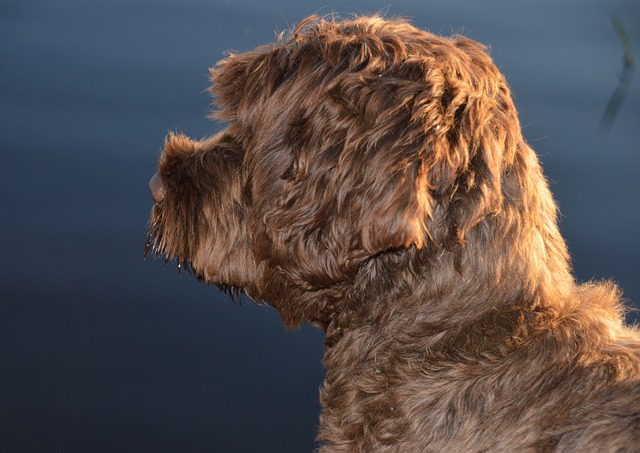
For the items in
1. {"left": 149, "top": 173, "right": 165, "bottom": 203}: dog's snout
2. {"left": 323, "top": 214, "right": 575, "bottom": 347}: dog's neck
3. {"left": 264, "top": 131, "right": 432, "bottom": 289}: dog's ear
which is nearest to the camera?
{"left": 264, "top": 131, "right": 432, "bottom": 289}: dog's ear

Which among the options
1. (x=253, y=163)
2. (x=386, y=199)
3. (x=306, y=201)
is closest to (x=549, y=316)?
(x=386, y=199)

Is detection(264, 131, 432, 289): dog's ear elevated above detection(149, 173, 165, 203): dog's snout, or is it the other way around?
detection(264, 131, 432, 289): dog's ear

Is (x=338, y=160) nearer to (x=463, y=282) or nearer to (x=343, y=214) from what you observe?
(x=343, y=214)

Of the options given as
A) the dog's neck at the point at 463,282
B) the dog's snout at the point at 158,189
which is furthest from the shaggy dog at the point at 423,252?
the dog's snout at the point at 158,189

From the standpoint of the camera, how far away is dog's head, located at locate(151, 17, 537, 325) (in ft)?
6.75

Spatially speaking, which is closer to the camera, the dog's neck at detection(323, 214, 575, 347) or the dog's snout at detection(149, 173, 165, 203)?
the dog's neck at detection(323, 214, 575, 347)

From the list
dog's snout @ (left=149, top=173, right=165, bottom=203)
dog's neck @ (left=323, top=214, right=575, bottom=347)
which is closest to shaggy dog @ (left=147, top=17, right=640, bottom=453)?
dog's neck @ (left=323, top=214, right=575, bottom=347)

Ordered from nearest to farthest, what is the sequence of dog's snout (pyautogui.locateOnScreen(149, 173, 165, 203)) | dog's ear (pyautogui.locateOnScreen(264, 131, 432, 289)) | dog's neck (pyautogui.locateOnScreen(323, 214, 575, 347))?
dog's ear (pyautogui.locateOnScreen(264, 131, 432, 289)) < dog's neck (pyautogui.locateOnScreen(323, 214, 575, 347)) < dog's snout (pyautogui.locateOnScreen(149, 173, 165, 203))

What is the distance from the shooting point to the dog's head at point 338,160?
6.75 ft

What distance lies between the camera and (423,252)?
2188 millimetres

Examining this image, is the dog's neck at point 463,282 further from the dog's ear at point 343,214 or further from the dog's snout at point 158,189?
the dog's snout at point 158,189

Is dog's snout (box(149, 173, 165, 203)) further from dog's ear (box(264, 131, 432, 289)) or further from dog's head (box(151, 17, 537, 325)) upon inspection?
dog's ear (box(264, 131, 432, 289))

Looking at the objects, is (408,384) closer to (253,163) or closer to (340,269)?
(340,269)

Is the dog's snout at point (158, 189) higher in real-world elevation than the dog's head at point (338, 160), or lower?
lower
